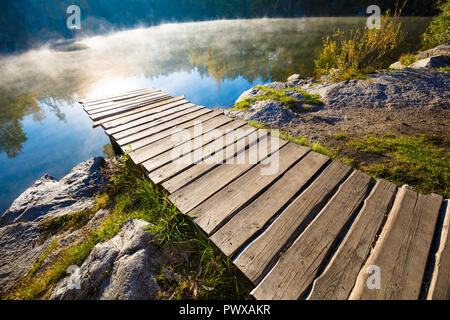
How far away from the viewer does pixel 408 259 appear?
150 centimetres

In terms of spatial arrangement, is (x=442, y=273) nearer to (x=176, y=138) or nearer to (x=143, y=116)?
(x=176, y=138)

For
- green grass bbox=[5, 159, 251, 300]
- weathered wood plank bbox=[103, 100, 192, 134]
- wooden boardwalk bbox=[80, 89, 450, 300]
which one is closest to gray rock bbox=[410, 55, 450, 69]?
wooden boardwalk bbox=[80, 89, 450, 300]

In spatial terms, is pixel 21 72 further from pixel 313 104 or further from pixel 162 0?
pixel 162 0

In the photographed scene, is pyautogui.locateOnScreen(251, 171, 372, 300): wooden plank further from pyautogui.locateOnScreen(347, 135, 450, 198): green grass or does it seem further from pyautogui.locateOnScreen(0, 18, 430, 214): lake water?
pyautogui.locateOnScreen(0, 18, 430, 214): lake water

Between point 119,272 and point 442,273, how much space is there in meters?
2.61

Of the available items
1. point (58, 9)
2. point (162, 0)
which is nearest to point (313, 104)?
point (58, 9)

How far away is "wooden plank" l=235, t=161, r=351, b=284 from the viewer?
5.18 feet

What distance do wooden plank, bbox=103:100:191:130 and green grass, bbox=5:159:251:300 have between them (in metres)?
1.60

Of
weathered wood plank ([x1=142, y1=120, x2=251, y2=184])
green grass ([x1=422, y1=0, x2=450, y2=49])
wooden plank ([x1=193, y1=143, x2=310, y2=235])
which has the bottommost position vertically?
wooden plank ([x1=193, y1=143, x2=310, y2=235])

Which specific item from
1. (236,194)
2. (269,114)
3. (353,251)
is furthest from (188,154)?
(269,114)

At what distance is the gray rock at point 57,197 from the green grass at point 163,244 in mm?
445

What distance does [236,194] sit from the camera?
220 cm

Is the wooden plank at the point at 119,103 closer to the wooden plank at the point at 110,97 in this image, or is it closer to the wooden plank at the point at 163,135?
the wooden plank at the point at 110,97

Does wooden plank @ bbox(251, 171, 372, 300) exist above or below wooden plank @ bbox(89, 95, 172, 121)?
below
